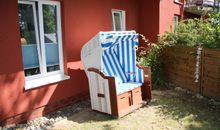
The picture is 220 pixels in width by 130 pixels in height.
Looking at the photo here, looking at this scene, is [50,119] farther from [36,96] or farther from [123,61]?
[123,61]

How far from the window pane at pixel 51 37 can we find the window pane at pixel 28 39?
0.32 metres

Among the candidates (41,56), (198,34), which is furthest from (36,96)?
(198,34)

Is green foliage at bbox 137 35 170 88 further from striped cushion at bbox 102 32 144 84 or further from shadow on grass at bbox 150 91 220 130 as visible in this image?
striped cushion at bbox 102 32 144 84

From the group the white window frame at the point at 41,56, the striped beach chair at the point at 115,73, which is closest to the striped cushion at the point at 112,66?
the striped beach chair at the point at 115,73

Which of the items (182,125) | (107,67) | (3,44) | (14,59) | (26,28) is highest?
(26,28)

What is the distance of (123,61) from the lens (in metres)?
6.39

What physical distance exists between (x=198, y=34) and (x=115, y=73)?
3169mm

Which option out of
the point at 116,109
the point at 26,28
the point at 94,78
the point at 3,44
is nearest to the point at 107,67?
the point at 94,78

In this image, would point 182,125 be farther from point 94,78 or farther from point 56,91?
point 56,91

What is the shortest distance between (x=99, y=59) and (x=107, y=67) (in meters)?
0.96

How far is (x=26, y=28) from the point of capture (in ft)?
16.5

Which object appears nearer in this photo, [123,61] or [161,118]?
[161,118]

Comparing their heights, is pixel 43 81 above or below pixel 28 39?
below

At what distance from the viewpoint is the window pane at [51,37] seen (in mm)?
5453
